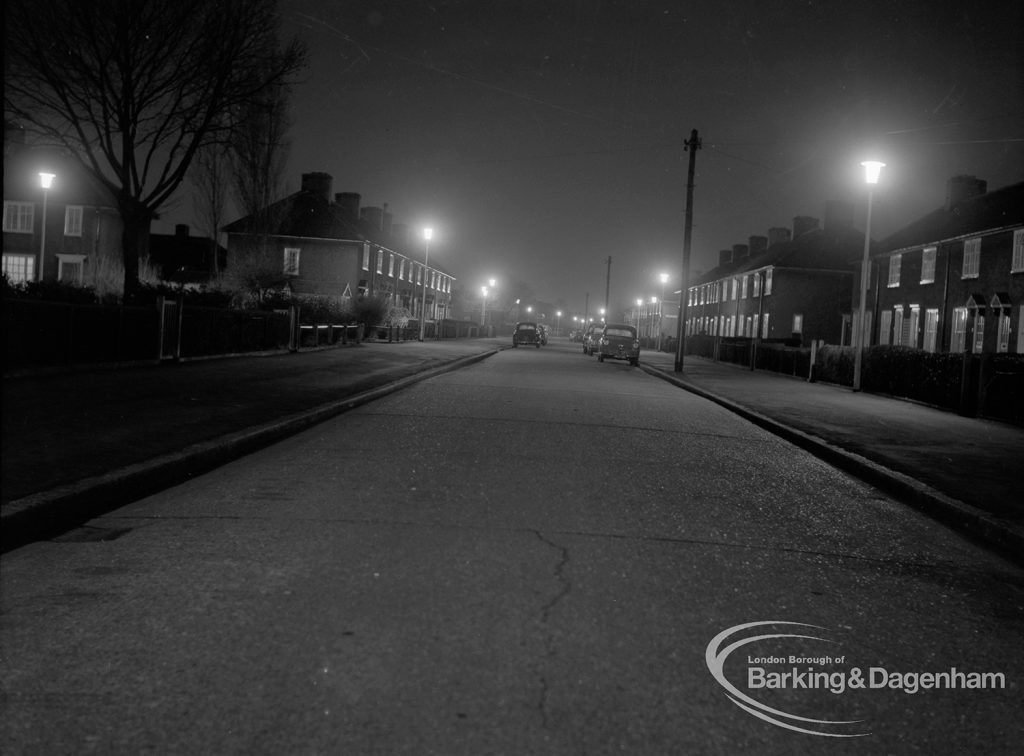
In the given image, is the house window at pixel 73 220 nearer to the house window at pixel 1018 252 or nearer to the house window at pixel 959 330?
the house window at pixel 959 330

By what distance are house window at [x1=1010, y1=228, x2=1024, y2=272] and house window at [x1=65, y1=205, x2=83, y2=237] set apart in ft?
152

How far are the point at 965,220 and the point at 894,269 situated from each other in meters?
5.27

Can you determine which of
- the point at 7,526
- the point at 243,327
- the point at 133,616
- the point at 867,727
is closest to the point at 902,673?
the point at 867,727

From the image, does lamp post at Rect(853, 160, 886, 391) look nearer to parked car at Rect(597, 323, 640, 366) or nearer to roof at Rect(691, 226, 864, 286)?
parked car at Rect(597, 323, 640, 366)

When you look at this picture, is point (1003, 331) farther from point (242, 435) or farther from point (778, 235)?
point (778, 235)

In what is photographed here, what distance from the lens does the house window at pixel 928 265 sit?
37562 millimetres

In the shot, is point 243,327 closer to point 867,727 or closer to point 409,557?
point 409,557

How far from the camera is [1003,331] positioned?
1257 inches

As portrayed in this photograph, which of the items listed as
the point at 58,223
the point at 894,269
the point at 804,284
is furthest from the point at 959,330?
the point at 58,223

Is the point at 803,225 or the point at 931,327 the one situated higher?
the point at 803,225

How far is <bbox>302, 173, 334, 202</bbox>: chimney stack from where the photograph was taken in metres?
56.4

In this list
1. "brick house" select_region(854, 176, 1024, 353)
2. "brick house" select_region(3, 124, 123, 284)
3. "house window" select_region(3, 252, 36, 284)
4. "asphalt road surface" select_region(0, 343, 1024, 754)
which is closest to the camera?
"asphalt road surface" select_region(0, 343, 1024, 754)

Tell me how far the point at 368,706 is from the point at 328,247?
173 ft

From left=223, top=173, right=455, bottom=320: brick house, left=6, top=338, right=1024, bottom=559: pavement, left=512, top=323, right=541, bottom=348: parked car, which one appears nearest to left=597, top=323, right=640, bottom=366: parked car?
left=223, top=173, right=455, bottom=320: brick house
